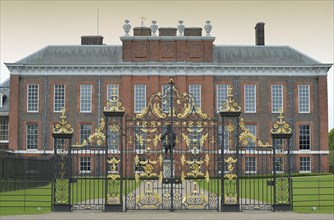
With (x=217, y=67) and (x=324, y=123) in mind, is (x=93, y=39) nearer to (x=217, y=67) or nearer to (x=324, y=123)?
(x=217, y=67)

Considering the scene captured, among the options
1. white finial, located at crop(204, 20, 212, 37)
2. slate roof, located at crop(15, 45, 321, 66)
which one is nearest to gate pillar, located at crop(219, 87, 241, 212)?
white finial, located at crop(204, 20, 212, 37)

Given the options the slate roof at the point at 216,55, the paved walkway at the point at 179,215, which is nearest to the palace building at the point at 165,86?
the slate roof at the point at 216,55

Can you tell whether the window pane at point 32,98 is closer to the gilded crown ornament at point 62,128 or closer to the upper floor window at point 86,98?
the upper floor window at point 86,98

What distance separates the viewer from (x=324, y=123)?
145ft

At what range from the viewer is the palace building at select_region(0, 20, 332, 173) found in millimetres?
43656

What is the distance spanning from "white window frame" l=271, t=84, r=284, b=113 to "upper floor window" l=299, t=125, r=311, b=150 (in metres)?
2.40

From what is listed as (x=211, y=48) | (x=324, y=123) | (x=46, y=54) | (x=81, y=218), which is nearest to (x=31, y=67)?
(x=46, y=54)

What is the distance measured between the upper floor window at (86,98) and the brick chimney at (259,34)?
48.8ft

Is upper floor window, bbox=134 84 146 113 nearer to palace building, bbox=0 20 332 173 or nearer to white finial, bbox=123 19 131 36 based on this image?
palace building, bbox=0 20 332 173

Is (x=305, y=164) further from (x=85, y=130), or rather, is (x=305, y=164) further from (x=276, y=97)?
(x=85, y=130)

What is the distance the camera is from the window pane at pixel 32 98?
44.0 metres

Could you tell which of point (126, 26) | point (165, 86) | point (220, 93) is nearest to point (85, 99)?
point (165, 86)

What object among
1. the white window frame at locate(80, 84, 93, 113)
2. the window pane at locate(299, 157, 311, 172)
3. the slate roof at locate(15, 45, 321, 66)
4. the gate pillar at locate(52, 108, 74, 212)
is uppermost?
the slate roof at locate(15, 45, 321, 66)

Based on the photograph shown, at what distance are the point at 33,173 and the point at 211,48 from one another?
1874 centimetres
